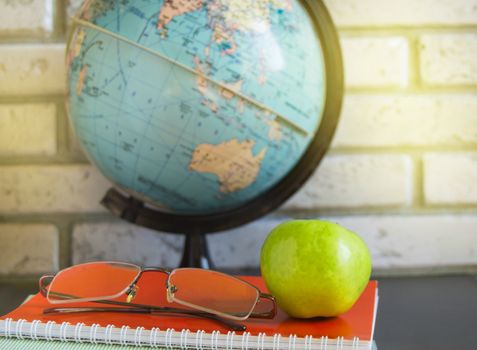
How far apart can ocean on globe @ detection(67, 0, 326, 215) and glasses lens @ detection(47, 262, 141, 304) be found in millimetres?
135

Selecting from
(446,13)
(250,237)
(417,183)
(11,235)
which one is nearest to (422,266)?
(417,183)

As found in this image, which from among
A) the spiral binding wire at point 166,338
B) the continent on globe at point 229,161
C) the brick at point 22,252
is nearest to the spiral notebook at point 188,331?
the spiral binding wire at point 166,338

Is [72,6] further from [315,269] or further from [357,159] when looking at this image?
[315,269]

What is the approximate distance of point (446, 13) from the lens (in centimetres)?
114

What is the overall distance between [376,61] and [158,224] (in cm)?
48

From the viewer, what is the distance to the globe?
82cm

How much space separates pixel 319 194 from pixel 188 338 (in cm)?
55

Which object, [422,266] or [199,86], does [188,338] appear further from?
[422,266]

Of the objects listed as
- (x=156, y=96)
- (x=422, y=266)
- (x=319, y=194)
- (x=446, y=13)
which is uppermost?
(x=446, y=13)

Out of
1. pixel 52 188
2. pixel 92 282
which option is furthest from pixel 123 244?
pixel 92 282

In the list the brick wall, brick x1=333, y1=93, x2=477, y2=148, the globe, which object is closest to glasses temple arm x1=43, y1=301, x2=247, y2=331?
the globe

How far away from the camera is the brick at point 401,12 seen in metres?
1.14

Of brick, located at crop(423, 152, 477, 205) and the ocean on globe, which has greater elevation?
the ocean on globe

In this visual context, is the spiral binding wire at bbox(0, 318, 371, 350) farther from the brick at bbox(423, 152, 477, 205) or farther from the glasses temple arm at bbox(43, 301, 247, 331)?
the brick at bbox(423, 152, 477, 205)
